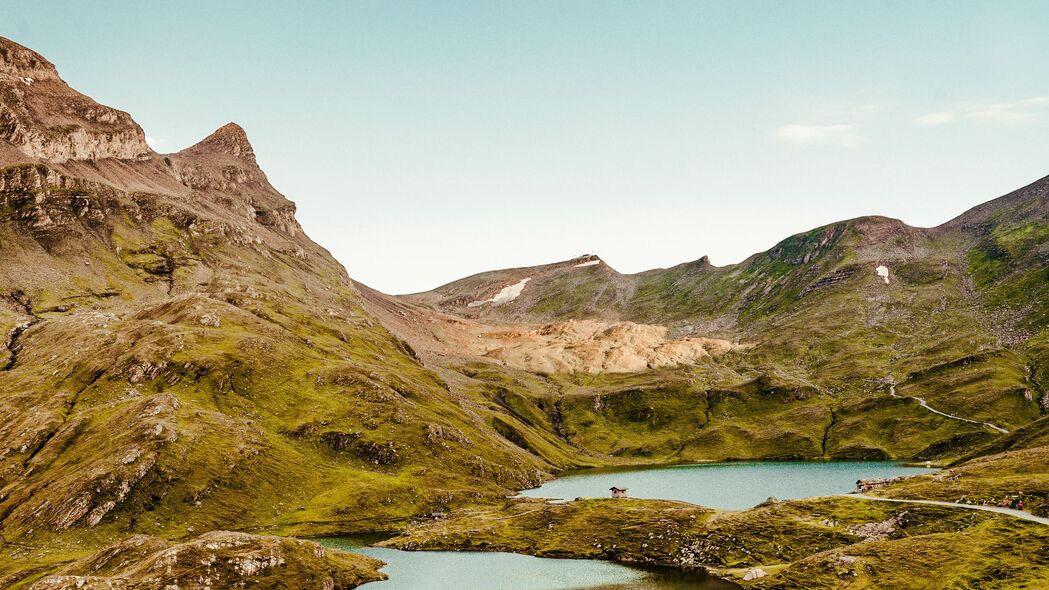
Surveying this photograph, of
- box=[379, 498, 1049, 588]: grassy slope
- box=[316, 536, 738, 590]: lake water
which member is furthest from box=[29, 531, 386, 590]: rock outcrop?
box=[379, 498, 1049, 588]: grassy slope

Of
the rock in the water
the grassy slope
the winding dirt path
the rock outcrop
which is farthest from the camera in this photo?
the rock in the water

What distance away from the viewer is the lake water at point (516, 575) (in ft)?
406

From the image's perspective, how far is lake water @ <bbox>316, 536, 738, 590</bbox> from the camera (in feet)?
406

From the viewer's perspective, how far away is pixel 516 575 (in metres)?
134

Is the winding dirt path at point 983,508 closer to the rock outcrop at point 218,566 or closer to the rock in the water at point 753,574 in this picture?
the rock in the water at point 753,574

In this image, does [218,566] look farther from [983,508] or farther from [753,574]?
[983,508]

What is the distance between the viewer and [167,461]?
192 metres

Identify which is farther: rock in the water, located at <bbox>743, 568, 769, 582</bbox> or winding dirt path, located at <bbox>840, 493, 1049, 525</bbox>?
rock in the water, located at <bbox>743, 568, 769, 582</bbox>

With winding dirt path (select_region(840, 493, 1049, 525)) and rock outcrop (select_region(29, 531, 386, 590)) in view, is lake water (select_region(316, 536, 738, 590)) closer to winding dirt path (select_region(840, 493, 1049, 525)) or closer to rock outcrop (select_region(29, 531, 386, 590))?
rock outcrop (select_region(29, 531, 386, 590))

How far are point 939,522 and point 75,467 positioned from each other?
20086cm

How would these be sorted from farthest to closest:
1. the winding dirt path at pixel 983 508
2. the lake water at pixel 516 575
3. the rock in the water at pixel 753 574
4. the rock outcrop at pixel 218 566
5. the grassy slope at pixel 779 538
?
the lake water at pixel 516 575, the rock in the water at pixel 753 574, the rock outcrop at pixel 218 566, the winding dirt path at pixel 983 508, the grassy slope at pixel 779 538

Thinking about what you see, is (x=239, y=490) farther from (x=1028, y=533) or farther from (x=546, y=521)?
(x=1028, y=533)

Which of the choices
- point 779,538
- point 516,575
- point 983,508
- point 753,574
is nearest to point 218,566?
point 516,575

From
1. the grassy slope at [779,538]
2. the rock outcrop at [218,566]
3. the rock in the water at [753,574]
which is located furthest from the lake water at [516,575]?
the rock outcrop at [218,566]
